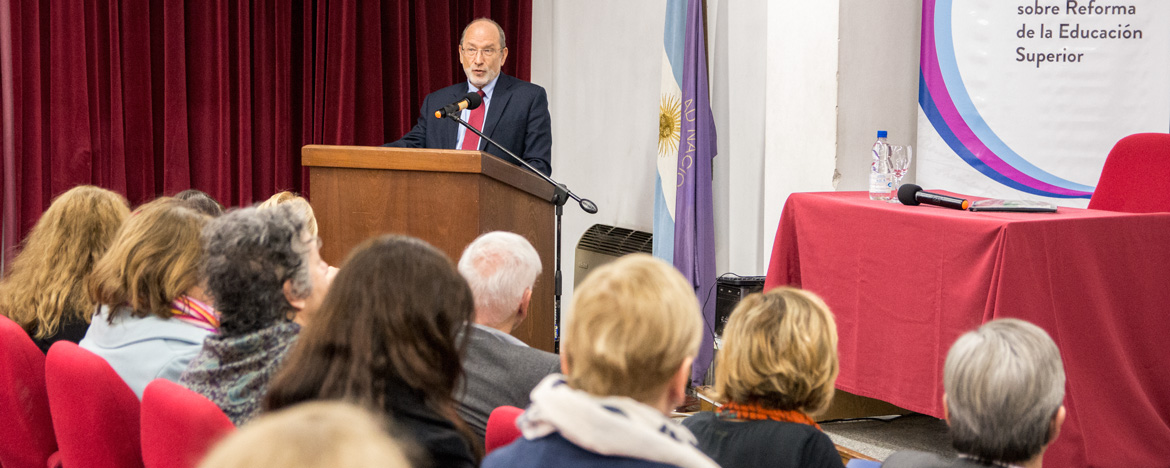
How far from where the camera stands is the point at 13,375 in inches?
81.8

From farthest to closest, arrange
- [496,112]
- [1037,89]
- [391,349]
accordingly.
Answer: [496,112], [1037,89], [391,349]

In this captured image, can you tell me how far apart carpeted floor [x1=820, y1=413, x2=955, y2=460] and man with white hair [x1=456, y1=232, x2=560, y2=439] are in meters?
1.73

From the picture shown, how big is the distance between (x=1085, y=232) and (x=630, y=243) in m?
3.01

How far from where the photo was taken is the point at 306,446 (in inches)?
26.1

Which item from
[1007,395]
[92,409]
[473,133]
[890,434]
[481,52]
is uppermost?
[481,52]

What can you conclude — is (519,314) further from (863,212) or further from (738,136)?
(738,136)

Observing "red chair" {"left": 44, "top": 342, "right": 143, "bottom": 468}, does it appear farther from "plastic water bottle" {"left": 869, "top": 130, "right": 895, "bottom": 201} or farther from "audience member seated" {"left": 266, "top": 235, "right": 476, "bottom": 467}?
"plastic water bottle" {"left": 869, "top": 130, "right": 895, "bottom": 201}

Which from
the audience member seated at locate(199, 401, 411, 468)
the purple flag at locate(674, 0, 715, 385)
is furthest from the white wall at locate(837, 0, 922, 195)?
the audience member seated at locate(199, 401, 411, 468)

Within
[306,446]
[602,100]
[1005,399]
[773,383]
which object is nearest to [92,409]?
[773,383]

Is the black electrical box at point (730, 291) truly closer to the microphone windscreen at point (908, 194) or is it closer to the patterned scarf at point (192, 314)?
the microphone windscreen at point (908, 194)

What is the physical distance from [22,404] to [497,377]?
107cm

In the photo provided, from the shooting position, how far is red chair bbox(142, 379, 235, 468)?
1487 millimetres

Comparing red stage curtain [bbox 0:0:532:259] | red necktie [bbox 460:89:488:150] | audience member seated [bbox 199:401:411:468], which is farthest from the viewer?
red stage curtain [bbox 0:0:532:259]

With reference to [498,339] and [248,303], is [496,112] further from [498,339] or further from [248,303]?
[248,303]
